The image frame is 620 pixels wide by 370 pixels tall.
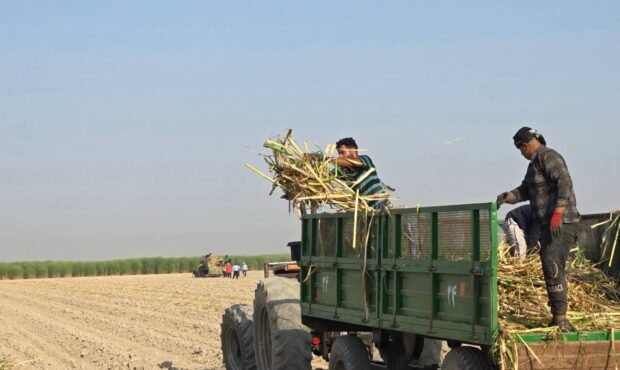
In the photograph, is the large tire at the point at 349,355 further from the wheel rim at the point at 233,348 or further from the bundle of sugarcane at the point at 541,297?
the wheel rim at the point at 233,348

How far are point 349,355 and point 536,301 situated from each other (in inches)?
88.7

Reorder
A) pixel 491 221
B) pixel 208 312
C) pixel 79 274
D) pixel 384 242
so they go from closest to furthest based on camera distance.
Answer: pixel 491 221 → pixel 384 242 → pixel 208 312 → pixel 79 274

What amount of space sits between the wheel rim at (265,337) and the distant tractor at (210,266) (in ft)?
148

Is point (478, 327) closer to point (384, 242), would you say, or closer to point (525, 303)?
point (525, 303)

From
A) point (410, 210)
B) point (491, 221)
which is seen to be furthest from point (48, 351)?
point (491, 221)

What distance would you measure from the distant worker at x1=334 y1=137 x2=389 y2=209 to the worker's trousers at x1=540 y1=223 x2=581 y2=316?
8.38 feet

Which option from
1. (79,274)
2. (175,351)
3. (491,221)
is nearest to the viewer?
(491,221)

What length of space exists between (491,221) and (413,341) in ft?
7.49

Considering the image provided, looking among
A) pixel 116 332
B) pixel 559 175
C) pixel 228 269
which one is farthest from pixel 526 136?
pixel 228 269

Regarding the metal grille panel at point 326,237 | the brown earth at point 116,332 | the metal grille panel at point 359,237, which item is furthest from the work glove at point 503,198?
the brown earth at point 116,332

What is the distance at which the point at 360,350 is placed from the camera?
9695 millimetres

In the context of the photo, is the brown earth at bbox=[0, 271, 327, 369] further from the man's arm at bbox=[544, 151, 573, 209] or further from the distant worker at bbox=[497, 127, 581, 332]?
the man's arm at bbox=[544, 151, 573, 209]

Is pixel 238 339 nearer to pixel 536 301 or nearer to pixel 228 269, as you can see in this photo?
pixel 536 301

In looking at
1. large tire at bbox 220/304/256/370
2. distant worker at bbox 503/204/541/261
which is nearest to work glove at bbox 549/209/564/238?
distant worker at bbox 503/204/541/261
